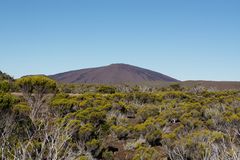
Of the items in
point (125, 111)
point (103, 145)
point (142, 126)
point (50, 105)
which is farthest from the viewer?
point (125, 111)

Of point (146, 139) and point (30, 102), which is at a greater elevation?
point (30, 102)

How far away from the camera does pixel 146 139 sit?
2123cm

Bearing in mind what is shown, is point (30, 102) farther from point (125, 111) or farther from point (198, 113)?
point (198, 113)

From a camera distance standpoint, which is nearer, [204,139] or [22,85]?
[204,139]

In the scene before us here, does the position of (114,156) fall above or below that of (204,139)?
below

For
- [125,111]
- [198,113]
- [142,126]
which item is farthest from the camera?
[125,111]

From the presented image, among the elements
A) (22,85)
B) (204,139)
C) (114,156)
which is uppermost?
(22,85)

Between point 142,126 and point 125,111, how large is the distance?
29.9 ft

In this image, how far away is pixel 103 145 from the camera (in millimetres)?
18719

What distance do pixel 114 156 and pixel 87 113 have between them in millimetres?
5014

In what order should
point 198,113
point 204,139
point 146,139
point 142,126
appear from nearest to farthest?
point 204,139 → point 146,139 → point 142,126 → point 198,113

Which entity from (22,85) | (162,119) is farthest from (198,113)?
(22,85)

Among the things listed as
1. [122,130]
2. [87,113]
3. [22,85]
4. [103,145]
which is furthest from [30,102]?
[103,145]

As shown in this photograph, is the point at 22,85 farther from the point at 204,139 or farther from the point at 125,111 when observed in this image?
the point at 204,139
